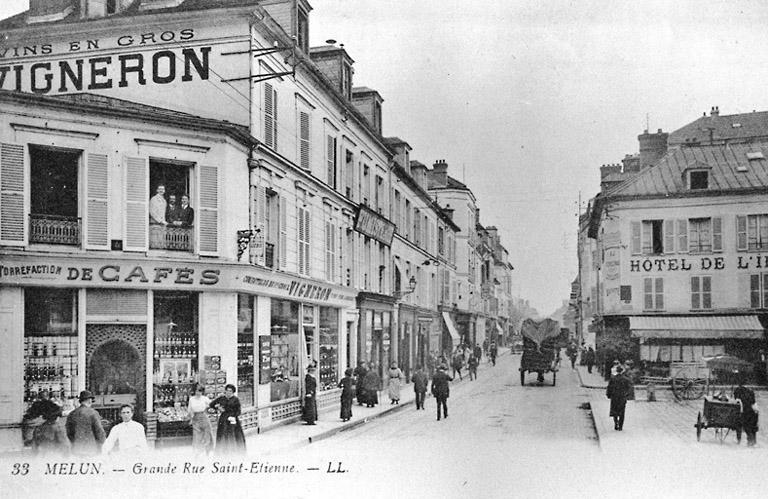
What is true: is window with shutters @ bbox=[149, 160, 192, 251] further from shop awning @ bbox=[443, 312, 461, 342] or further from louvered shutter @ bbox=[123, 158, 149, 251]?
shop awning @ bbox=[443, 312, 461, 342]

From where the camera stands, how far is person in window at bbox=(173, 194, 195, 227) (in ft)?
42.6

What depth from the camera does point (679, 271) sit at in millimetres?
18734

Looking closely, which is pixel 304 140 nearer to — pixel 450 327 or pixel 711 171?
pixel 711 171

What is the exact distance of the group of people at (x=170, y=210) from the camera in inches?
493

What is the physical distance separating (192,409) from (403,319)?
1930cm

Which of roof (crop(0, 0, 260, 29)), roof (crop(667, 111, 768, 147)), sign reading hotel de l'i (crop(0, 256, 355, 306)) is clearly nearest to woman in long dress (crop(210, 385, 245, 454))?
sign reading hotel de l'i (crop(0, 256, 355, 306))

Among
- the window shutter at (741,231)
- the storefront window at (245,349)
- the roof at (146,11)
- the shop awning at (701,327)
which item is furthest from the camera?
the shop awning at (701,327)

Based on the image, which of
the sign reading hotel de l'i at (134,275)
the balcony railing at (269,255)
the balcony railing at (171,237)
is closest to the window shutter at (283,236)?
the balcony railing at (269,255)

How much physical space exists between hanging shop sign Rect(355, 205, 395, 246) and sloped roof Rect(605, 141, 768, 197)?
24.2ft

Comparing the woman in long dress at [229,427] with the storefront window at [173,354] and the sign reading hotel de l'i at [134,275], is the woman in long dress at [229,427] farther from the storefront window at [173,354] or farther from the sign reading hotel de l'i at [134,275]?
A: the sign reading hotel de l'i at [134,275]

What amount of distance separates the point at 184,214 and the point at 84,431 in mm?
4447

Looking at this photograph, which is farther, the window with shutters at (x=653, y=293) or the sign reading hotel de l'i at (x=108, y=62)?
the window with shutters at (x=653, y=293)

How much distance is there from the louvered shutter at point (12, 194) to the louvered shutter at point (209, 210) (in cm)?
305

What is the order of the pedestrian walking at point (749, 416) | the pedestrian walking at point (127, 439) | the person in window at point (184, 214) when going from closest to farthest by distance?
the pedestrian walking at point (127, 439) → the pedestrian walking at point (749, 416) → the person in window at point (184, 214)
